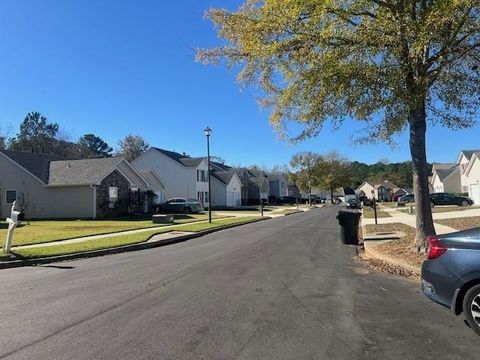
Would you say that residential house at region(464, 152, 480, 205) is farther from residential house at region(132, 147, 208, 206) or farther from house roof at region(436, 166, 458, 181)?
residential house at region(132, 147, 208, 206)

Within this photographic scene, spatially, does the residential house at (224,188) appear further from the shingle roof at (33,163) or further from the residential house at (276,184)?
the residential house at (276,184)

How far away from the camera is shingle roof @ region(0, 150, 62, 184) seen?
38219mm

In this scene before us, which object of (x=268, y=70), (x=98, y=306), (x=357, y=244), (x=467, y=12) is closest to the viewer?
(x=98, y=306)

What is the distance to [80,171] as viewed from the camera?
38.8 m

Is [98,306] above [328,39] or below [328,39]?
below

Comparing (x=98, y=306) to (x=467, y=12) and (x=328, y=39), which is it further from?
(x=467, y=12)

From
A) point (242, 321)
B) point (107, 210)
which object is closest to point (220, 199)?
point (107, 210)

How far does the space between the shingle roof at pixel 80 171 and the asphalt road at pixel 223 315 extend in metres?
25.9

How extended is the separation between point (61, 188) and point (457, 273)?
3557 cm

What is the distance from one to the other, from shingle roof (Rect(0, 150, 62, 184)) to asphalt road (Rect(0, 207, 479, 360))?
92.6 feet

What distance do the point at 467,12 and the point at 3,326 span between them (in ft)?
33.9

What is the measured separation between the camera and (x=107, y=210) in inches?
1501

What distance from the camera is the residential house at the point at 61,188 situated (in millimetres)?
36969

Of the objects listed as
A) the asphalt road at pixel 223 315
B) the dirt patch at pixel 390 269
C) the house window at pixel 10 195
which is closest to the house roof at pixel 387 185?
the house window at pixel 10 195
